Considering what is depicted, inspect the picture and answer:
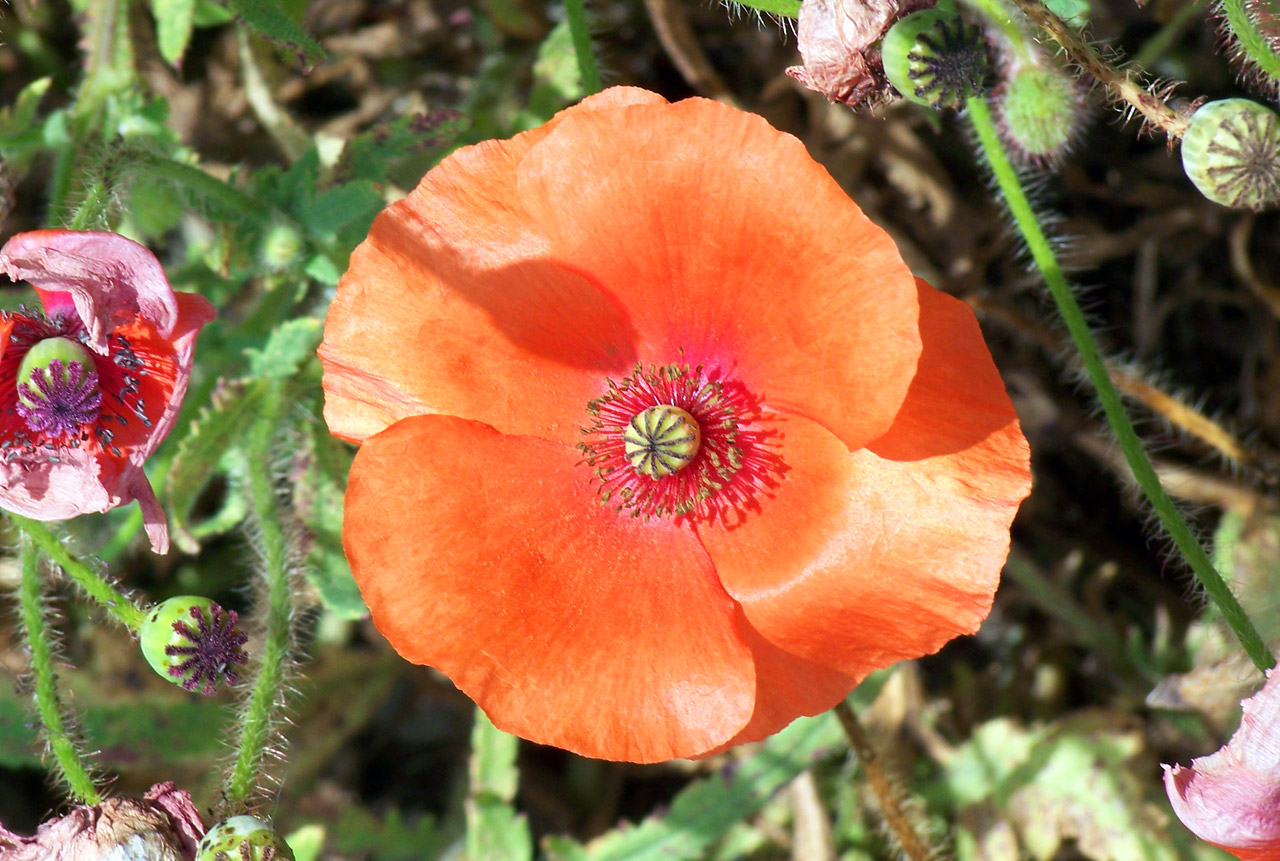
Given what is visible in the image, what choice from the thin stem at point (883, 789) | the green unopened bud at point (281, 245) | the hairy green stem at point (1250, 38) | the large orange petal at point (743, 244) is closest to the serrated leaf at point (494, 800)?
the thin stem at point (883, 789)

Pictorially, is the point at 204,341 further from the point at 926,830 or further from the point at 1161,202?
the point at 1161,202

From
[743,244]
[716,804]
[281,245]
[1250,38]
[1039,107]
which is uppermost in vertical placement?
[1250,38]

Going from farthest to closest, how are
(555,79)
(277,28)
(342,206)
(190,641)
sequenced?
1. (555,79)
2. (342,206)
3. (277,28)
4. (190,641)

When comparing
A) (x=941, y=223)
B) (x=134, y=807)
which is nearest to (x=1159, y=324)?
(x=941, y=223)

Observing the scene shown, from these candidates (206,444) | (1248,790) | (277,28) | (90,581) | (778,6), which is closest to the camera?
(1248,790)

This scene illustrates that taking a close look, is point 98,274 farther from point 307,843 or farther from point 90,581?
point 307,843

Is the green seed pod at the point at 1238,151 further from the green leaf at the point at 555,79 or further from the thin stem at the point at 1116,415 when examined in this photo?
the green leaf at the point at 555,79

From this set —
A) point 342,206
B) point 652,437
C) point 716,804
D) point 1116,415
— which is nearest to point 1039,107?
point 1116,415
